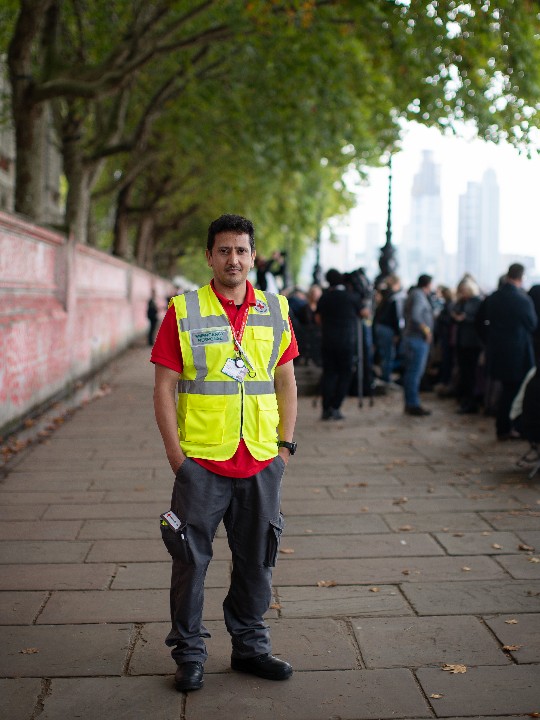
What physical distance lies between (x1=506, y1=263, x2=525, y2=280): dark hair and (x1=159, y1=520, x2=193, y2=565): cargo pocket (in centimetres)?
737

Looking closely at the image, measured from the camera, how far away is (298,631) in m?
4.77

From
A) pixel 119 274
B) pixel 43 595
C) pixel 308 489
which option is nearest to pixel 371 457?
pixel 308 489

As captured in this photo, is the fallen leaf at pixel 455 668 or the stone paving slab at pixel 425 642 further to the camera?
the stone paving slab at pixel 425 642

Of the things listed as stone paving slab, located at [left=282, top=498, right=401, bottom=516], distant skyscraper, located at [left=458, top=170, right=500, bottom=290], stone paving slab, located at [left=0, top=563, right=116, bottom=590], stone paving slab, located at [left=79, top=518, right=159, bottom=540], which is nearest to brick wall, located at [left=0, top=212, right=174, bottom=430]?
stone paving slab, located at [left=79, top=518, right=159, bottom=540]

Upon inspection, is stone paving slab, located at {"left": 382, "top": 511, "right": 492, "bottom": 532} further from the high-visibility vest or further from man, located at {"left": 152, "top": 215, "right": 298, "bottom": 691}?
the high-visibility vest

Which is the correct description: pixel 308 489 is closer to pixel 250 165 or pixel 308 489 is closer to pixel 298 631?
pixel 298 631

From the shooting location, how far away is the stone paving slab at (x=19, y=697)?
3819 mm

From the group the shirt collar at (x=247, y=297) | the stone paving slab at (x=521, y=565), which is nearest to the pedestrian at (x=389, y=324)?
the stone paving slab at (x=521, y=565)

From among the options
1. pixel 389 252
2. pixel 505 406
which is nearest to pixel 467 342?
pixel 505 406

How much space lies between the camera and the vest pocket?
401cm

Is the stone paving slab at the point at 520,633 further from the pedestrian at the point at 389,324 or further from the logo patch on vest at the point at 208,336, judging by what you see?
the pedestrian at the point at 389,324

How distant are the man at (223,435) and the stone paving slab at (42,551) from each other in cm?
206

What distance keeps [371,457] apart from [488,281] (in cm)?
14086

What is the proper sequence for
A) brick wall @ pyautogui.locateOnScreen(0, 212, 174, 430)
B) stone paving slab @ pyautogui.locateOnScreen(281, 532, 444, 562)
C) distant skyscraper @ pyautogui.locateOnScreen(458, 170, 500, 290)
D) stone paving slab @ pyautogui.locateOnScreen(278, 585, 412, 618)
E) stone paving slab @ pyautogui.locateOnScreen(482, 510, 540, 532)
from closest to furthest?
stone paving slab @ pyautogui.locateOnScreen(278, 585, 412, 618) < stone paving slab @ pyautogui.locateOnScreen(281, 532, 444, 562) < stone paving slab @ pyautogui.locateOnScreen(482, 510, 540, 532) < brick wall @ pyautogui.locateOnScreen(0, 212, 174, 430) < distant skyscraper @ pyautogui.locateOnScreen(458, 170, 500, 290)
